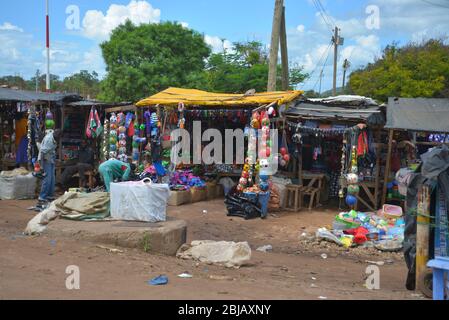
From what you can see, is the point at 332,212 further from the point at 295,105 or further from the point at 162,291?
the point at 162,291

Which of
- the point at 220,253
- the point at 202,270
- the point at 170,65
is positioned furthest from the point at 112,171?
the point at 170,65

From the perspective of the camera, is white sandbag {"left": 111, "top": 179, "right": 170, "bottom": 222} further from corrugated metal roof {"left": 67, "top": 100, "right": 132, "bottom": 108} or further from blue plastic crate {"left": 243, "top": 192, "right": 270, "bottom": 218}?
corrugated metal roof {"left": 67, "top": 100, "right": 132, "bottom": 108}

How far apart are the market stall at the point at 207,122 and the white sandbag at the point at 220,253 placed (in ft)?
15.2

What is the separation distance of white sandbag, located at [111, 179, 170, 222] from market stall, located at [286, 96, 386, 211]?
533 cm

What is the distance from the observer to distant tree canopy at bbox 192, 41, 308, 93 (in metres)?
22.6

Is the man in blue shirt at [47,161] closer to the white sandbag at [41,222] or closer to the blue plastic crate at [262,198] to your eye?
the white sandbag at [41,222]

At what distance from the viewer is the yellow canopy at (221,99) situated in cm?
1222

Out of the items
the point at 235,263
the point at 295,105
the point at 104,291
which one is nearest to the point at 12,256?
the point at 104,291

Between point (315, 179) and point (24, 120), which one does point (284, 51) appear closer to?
point (315, 179)

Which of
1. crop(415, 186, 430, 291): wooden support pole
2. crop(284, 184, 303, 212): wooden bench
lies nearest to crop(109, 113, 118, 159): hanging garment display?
crop(284, 184, 303, 212): wooden bench

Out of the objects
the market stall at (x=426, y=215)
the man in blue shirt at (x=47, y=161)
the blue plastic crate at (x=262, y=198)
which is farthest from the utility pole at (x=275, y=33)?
the market stall at (x=426, y=215)

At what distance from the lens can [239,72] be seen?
75.8ft

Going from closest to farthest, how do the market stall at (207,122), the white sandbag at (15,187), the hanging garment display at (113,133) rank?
1. the market stall at (207,122)
2. the white sandbag at (15,187)
3. the hanging garment display at (113,133)

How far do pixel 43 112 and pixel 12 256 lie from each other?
28.4 ft
